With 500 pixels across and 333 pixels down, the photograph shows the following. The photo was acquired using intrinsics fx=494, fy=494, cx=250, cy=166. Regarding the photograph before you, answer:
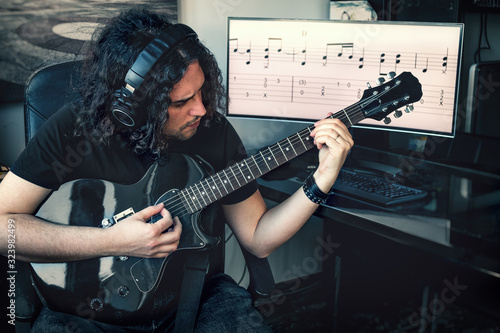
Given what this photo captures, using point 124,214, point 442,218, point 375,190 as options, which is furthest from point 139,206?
point 442,218

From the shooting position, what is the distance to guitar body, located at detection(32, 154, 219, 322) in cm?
111

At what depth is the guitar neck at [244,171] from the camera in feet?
3.79

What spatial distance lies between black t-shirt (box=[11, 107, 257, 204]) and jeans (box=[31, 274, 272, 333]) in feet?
0.78

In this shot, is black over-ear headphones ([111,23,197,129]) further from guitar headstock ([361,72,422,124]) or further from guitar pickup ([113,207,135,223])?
guitar headstock ([361,72,422,124])

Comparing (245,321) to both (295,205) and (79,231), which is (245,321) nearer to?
(295,205)

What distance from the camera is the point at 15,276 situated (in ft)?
3.66

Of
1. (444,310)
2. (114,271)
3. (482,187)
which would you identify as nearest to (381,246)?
(444,310)

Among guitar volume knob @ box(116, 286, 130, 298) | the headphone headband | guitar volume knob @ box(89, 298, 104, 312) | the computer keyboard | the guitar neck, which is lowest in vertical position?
guitar volume knob @ box(89, 298, 104, 312)

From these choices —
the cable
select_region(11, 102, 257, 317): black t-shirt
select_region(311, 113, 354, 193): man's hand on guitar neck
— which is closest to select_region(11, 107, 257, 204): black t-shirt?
select_region(11, 102, 257, 317): black t-shirt

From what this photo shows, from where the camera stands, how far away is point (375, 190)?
1.24 metres

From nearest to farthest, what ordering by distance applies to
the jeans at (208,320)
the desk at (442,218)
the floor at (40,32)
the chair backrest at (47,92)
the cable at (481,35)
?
the desk at (442,218) < the jeans at (208,320) < the chair backrest at (47,92) < the floor at (40,32) < the cable at (481,35)

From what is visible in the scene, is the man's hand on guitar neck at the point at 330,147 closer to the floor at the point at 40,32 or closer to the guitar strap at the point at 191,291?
the guitar strap at the point at 191,291

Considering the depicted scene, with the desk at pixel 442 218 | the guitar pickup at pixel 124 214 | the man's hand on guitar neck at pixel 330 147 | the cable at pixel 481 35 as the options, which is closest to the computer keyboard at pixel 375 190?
the desk at pixel 442 218

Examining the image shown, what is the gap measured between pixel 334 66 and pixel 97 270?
2.96ft
